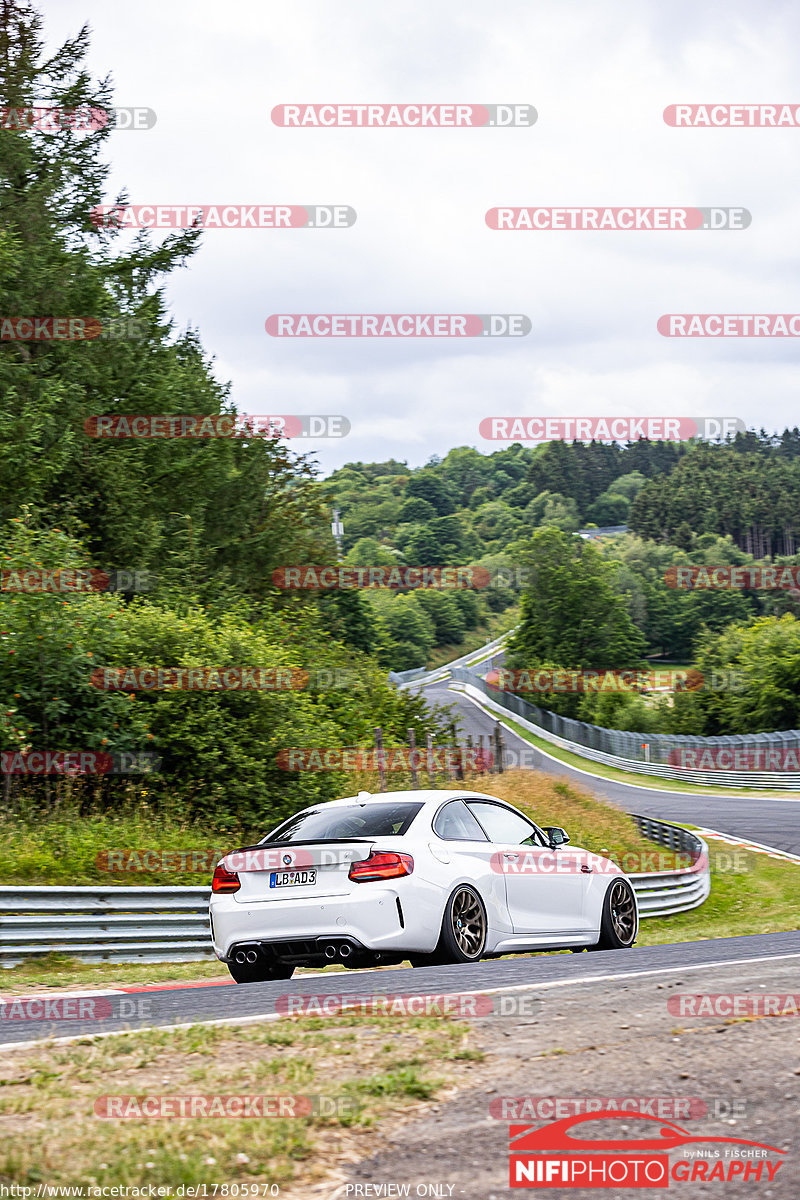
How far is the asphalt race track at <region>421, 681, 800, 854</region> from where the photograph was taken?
107ft

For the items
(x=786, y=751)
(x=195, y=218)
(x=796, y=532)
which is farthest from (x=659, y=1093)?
(x=796, y=532)

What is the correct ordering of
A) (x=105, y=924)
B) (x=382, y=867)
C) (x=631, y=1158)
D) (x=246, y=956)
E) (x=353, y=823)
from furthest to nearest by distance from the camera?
(x=105, y=924) < (x=353, y=823) < (x=246, y=956) < (x=382, y=867) < (x=631, y=1158)

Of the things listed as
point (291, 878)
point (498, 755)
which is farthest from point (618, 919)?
point (498, 755)

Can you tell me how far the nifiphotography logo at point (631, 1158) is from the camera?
3.62 m

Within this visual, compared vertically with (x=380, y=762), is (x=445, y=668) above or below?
below

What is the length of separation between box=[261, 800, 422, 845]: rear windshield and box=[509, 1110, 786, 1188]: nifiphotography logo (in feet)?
14.7

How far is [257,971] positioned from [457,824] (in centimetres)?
186

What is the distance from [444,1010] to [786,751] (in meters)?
47.4

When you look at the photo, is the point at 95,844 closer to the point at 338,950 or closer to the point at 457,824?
the point at 457,824

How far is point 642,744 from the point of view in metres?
60.8

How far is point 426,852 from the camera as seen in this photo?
27.2 feet

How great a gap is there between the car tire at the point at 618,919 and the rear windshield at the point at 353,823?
8.49 feet
